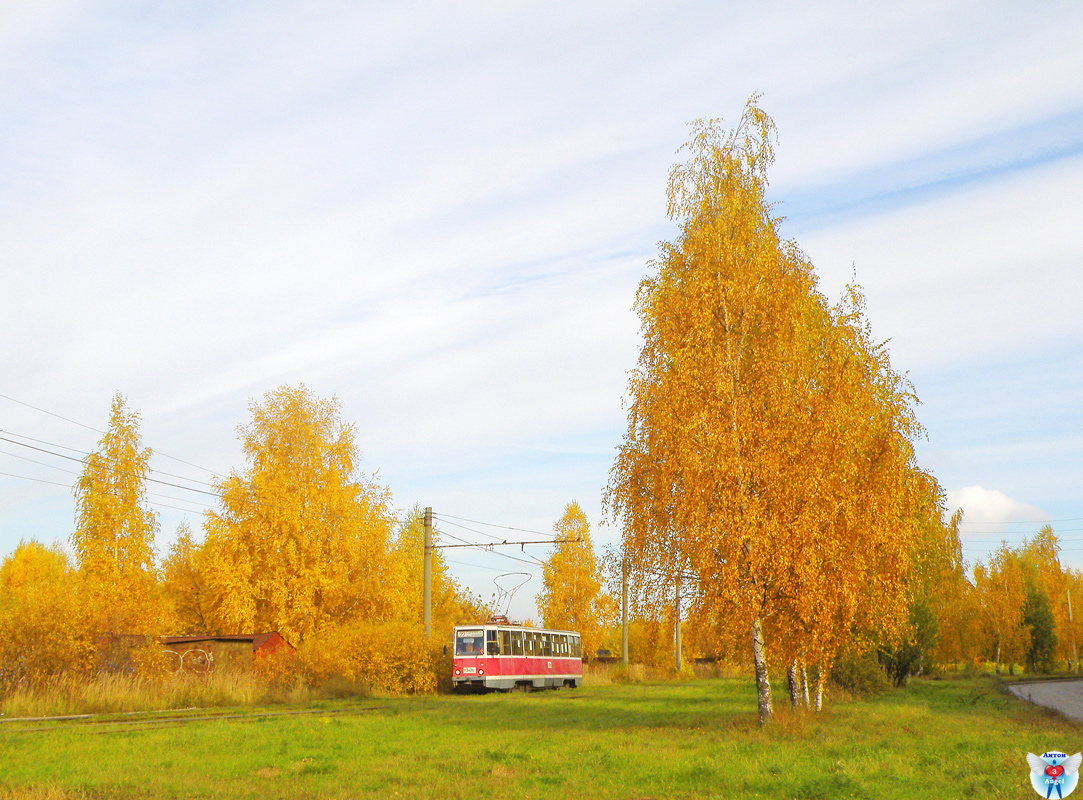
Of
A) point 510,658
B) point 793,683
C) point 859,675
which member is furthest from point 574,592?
point 793,683

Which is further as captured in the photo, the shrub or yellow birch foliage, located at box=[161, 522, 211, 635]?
yellow birch foliage, located at box=[161, 522, 211, 635]

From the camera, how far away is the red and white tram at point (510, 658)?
38594mm

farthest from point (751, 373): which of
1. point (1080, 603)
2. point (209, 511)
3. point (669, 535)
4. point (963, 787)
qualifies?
point (1080, 603)

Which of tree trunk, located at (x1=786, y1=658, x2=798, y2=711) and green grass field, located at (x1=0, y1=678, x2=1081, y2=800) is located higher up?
tree trunk, located at (x1=786, y1=658, x2=798, y2=711)

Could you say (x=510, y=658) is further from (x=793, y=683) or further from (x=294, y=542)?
(x=793, y=683)

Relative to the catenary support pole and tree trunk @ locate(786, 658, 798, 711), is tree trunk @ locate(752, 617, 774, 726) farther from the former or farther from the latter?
the catenary support pole

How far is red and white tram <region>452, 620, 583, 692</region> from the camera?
38.6 m

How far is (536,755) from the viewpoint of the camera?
50.1 ft

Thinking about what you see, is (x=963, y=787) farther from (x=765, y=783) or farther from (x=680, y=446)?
(x=680, y=446)

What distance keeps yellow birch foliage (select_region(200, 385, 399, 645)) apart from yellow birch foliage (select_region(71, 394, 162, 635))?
378 centimetres

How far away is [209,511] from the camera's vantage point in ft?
135

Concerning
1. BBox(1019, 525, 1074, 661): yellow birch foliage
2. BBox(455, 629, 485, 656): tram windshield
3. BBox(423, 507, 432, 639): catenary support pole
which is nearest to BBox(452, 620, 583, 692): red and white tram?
BBox(455, 629, 485, 656): tram windshield

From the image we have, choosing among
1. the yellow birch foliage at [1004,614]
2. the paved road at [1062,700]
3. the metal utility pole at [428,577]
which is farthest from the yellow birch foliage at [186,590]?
the yellow birch foliage at [1004,614]

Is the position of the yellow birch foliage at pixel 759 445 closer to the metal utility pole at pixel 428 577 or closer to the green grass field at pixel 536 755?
the green grass field at pixel 536 755
